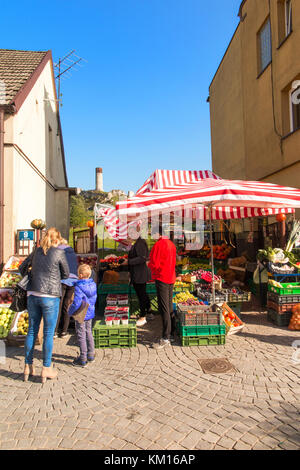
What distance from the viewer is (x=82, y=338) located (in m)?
4.48

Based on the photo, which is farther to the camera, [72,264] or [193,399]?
[72,264]

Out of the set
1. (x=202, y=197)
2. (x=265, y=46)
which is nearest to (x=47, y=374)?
(x=202, y=197)

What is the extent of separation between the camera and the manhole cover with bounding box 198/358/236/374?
429cm

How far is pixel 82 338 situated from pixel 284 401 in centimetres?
281

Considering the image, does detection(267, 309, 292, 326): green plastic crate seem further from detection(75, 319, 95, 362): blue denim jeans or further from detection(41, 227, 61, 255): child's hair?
detection(41, 227, 61, 255): child's hair

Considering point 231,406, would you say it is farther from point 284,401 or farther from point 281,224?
point 281,224

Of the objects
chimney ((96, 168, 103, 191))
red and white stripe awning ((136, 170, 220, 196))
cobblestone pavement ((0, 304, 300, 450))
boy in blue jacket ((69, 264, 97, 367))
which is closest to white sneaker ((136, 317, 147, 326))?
cobblestone pavement ((0, 304, 300, 450))

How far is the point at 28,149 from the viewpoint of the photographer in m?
9.84

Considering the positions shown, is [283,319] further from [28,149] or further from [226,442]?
[28,149]

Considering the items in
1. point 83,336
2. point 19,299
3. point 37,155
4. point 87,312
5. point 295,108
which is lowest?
point 83,336

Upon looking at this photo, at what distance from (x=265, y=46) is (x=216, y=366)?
12.4m

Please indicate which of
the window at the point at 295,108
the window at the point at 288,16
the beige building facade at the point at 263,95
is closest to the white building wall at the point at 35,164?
the beige building facade at the point at 263,95
